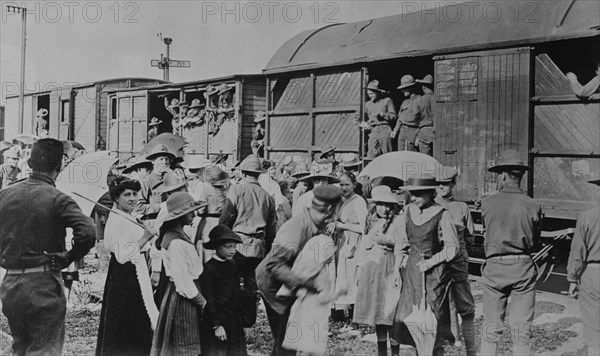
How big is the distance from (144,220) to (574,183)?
5374mm

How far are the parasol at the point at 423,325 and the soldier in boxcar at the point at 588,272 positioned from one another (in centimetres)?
119

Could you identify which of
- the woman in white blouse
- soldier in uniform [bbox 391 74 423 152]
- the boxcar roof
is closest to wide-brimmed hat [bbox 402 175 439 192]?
the woman in white blouse

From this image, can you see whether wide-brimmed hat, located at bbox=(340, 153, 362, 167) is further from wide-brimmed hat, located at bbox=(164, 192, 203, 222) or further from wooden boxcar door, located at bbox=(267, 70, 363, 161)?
wide-brimmed hat, located at bbox=(164, 192, 203, 222)

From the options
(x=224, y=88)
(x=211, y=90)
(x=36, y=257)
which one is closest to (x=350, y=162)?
(x=36, y=257)

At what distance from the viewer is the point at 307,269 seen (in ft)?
16.0

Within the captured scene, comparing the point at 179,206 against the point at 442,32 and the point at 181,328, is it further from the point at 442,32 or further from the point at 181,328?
Answer: the point at 442,32

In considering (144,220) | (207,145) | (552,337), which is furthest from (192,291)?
(207,145)

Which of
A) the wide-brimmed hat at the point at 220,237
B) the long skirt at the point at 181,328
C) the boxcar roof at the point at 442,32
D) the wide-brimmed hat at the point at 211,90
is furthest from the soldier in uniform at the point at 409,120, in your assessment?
the long skirt at the point at 181,328

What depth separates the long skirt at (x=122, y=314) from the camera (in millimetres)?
5262

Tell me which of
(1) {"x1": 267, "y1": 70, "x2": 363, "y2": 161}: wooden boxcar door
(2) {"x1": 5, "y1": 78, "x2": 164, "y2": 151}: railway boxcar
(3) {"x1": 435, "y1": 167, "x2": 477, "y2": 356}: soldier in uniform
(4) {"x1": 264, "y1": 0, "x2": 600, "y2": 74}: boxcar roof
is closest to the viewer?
(3) {"x1": 435, "y1": 167, "x2": 477, "y2": 356}: soldier in uniform

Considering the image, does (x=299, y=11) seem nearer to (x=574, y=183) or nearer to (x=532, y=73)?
(x=532, y=73)

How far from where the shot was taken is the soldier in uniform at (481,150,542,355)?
549 cm

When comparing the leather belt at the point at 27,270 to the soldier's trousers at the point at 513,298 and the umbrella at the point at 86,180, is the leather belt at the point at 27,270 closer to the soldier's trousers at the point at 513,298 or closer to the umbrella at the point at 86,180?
the umbrella at the point at 86,180

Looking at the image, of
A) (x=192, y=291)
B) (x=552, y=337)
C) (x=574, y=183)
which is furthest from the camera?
(x=574, y=183)
